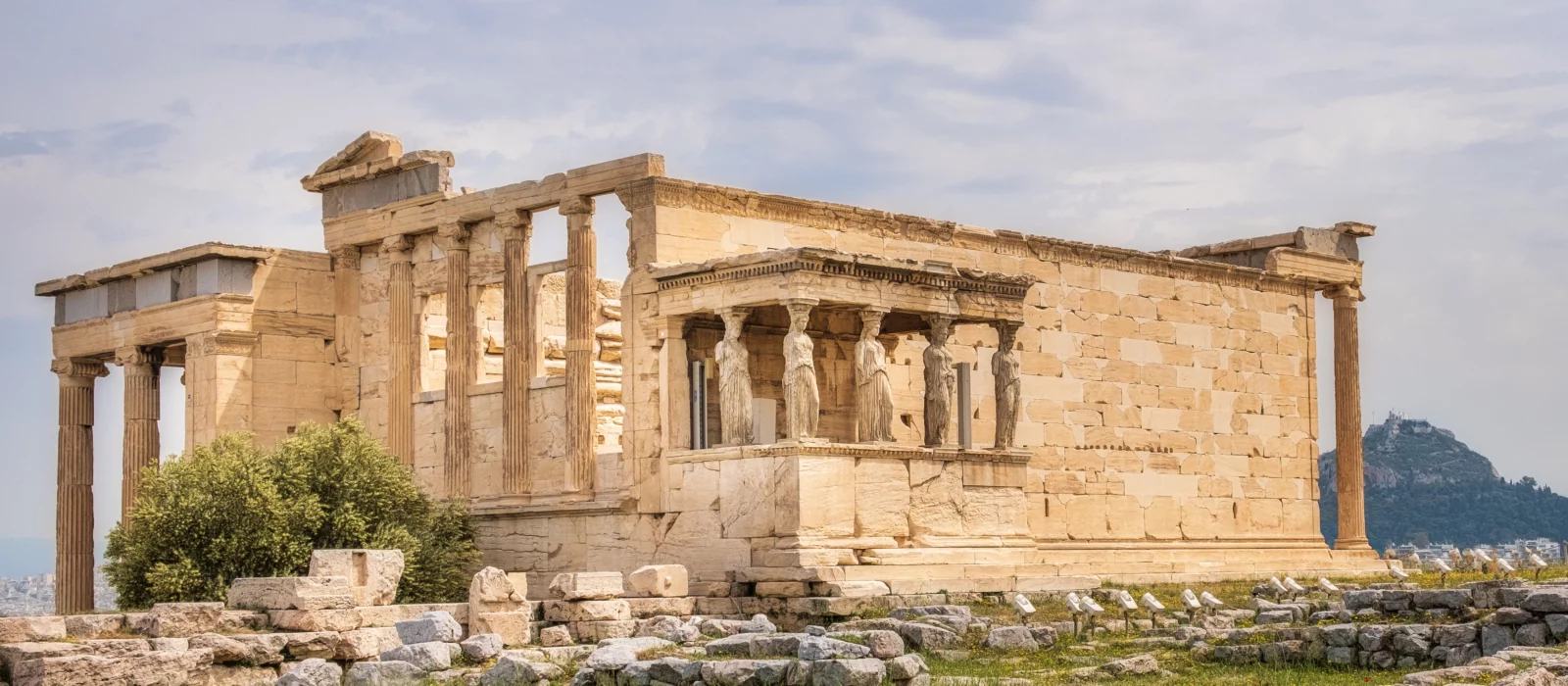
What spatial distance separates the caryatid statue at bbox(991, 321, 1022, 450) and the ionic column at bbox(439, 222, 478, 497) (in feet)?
20.5

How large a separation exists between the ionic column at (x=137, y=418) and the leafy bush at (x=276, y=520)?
355 centimetres

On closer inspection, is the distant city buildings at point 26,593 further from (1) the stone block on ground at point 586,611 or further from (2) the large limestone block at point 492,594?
(2) the large limestone block at point 492,594

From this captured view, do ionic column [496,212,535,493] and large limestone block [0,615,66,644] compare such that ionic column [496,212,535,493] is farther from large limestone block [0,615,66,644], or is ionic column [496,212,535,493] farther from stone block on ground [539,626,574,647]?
large limestone block [0,615,66,644]

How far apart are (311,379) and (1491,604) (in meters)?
15.0

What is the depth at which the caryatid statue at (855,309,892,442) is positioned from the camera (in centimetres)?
2217

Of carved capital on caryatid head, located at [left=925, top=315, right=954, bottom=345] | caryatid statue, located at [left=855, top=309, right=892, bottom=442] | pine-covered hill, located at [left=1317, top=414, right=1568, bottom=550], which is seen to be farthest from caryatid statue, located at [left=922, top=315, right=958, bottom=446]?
pine-covered hill, located at [left=1317, top=414, right=1568, bottom=550]

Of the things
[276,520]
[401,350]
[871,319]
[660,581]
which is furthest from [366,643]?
[401,350]

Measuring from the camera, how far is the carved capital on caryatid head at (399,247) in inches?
1037

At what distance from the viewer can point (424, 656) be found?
16.0 meters

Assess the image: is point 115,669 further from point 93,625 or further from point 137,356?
point 137,356

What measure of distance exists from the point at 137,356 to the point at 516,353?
5780mm

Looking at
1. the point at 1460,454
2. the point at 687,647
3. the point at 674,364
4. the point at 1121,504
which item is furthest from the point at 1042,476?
the point at 1460,454

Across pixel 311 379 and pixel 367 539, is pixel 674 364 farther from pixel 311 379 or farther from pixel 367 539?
pixel 311 379

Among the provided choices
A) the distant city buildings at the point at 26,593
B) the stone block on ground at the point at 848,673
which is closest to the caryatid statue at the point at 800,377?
the stone block on ground at the point at 848,673
